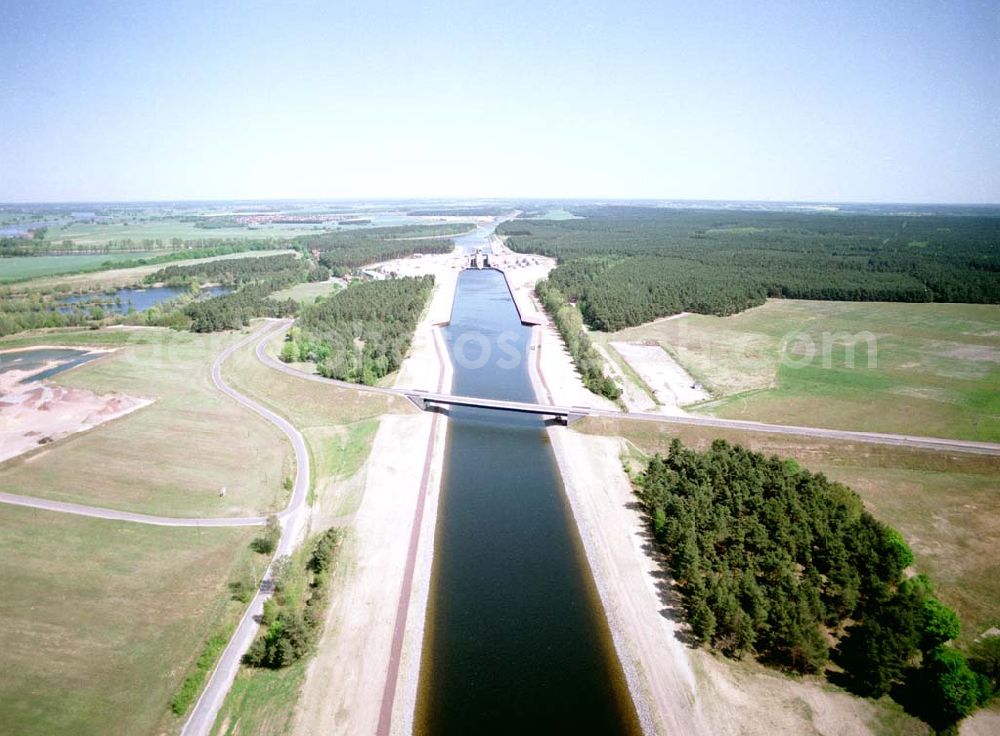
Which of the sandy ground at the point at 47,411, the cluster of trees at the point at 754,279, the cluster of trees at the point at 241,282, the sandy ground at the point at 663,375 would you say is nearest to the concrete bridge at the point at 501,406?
the sandy ground at the point at 663,375

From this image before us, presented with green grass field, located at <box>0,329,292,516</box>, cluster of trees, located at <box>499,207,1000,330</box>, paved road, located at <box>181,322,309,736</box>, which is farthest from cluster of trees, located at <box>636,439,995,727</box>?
cluster of trees, located at <box>499,207,1000,330</box>

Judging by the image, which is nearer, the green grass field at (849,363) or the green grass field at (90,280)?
the green grass field at (849,363)

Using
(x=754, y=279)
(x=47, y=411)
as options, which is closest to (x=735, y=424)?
(x=47, y=411)

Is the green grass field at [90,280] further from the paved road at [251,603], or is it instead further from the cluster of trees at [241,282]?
the paved road at [251,603]

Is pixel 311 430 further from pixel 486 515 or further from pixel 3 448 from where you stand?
pixel 3 448

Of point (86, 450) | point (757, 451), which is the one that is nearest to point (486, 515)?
point (757, 451)

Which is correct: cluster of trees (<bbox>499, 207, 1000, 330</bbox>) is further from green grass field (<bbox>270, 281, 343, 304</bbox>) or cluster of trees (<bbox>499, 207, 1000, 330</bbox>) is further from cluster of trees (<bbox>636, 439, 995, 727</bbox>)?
green grass field (<bbox>270, 281, 343, 304</bbox>)
